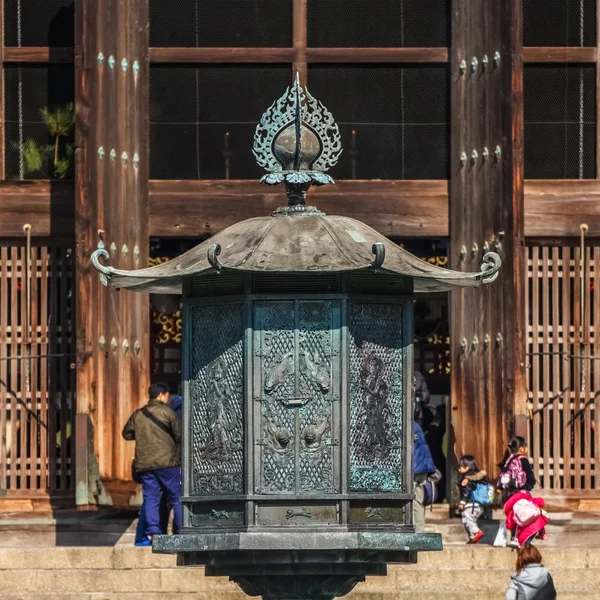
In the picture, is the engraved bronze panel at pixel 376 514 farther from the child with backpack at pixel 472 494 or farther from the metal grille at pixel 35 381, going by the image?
the metal grille at pixel 35 381

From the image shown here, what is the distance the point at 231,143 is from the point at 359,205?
1342 mm

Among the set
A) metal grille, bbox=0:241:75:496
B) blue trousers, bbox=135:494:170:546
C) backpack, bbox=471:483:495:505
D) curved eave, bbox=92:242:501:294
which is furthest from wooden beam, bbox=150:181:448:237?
curved eave, bbox=92:242:501:294

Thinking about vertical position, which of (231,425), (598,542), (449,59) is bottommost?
(598,542)

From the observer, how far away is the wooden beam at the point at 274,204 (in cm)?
2255

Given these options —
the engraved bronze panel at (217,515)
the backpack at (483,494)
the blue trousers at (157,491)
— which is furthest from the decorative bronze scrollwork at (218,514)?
the backpack at (483,494)

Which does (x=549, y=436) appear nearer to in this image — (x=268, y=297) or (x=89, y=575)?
(x=89, y=575)

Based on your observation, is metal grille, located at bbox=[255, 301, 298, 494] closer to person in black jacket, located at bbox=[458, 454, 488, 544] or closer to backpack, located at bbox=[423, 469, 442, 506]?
backpack, located at bbox=[423, 469, 442, 506]

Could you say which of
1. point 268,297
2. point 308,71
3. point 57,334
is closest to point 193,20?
point 308,71

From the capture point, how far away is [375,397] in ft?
43.1

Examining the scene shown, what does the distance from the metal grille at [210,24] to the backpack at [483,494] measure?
4618mm

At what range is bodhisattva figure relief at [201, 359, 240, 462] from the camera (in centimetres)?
1308

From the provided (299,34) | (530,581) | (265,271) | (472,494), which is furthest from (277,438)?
(299,34)

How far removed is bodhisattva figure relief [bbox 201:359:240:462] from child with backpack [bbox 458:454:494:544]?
26.6 ft

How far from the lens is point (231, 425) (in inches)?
515
